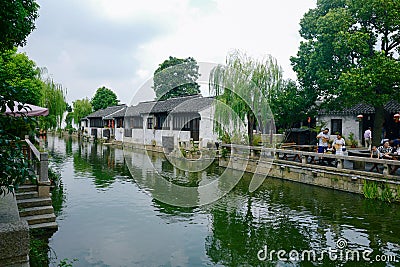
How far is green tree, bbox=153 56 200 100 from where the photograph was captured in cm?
3819

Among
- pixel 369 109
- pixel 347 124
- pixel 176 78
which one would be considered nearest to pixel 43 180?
pixel 369 109

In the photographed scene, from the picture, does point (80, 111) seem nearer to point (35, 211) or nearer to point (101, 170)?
point (101, 170)

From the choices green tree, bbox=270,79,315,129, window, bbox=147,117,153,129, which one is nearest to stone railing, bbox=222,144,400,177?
green tree, bbox=270,79,315,129

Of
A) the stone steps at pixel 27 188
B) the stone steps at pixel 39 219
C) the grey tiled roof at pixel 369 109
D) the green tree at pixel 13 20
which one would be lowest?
the stone steps at pixel 39 219

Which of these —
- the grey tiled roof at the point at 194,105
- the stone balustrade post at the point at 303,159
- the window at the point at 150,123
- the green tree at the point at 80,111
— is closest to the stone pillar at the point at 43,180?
the stone balustrade post at the point at 303,159

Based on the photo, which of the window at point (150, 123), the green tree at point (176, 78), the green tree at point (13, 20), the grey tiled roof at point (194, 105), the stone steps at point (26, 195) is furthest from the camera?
the green tree at point (176, 78)

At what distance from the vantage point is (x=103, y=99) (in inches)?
1868

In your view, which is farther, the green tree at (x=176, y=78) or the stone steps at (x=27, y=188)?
the green tree at (x=176, y=78)

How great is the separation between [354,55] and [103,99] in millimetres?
39807

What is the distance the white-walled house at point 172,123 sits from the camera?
21.4m

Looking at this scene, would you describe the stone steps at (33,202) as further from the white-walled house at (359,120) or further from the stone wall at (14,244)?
the white-walled house at (359,120)

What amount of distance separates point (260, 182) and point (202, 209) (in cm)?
Result: 436

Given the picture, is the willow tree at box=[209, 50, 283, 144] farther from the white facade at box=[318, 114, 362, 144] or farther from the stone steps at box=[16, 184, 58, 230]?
the stone steps at box=[16, 184, 58, 230]

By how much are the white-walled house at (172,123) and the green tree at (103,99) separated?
18.2 metres
